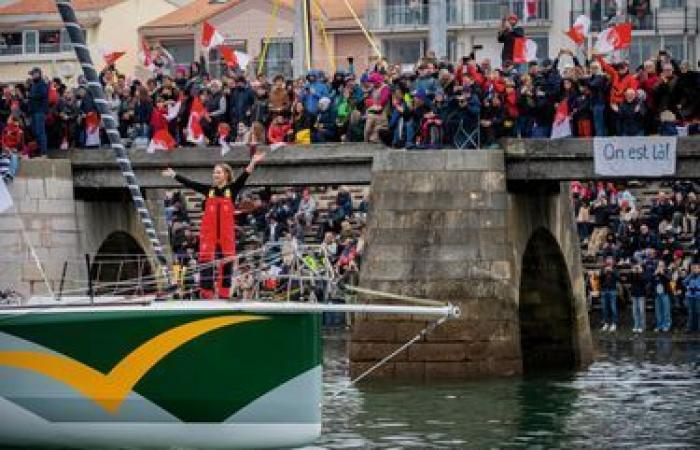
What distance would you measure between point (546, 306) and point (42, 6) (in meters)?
55.5

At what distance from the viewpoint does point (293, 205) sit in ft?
192

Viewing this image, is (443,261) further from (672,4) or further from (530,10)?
(530,10)

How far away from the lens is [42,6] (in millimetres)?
98312

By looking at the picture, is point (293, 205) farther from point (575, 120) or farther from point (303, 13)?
point (575, 120)

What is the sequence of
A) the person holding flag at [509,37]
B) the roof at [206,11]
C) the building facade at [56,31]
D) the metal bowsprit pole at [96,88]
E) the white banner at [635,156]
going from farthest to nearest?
the building facade at [56,31] → the roof at [206,11] → the person holding flag at [509,37] → the white banner at [635,156] → the metal bowsprit pole at [96,88]

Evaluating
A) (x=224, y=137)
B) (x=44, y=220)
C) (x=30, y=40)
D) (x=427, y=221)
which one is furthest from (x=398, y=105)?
(x=30, y=40)

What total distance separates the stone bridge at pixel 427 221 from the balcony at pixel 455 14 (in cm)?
3919

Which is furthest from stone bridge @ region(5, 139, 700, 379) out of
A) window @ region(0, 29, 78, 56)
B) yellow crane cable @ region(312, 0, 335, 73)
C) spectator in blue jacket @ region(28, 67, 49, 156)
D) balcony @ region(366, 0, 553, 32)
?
window @ region(0, 29, 78, 56)

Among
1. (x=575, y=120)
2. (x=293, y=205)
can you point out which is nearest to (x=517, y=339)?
(x=575, y=120)

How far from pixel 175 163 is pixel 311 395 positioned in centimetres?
1477

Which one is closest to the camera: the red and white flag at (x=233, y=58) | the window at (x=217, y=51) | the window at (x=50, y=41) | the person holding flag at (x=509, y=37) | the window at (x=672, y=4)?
the person holding flag at (x=509, y=37)

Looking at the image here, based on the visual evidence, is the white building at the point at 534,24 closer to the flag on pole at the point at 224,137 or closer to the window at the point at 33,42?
the window at the point at 33,42

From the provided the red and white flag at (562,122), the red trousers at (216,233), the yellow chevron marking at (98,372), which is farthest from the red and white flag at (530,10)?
the yellow chevron marking at (98,372)

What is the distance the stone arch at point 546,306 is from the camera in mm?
45281
